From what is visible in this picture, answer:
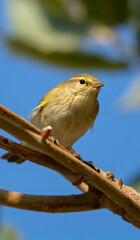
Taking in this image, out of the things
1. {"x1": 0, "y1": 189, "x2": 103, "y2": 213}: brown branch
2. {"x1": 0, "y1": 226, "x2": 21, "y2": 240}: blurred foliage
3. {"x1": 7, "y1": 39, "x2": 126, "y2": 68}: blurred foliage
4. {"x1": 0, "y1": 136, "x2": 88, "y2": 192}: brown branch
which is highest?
{"x1": 7, "y1": 39, "x2": 126, "y2": 68}: blurred foliage

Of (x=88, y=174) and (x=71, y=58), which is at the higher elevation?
(x=71, y=58)

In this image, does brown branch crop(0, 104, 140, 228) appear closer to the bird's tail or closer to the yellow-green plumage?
the yellow-green plumage

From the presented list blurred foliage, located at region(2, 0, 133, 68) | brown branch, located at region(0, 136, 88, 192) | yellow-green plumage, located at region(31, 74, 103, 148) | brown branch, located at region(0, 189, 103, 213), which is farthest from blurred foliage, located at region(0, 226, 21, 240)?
yellow-green plumage, located at region(31, 74, 103, 148)

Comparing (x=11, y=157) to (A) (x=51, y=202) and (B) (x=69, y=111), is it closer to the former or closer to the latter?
(B) (x=69, y=111)

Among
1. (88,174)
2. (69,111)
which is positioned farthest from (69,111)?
(88,174)

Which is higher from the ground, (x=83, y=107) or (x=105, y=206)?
(x=83, y=107)

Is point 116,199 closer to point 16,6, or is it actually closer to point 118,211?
point 118,211

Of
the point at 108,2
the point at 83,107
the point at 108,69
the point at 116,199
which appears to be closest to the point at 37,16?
the point at 108,2
